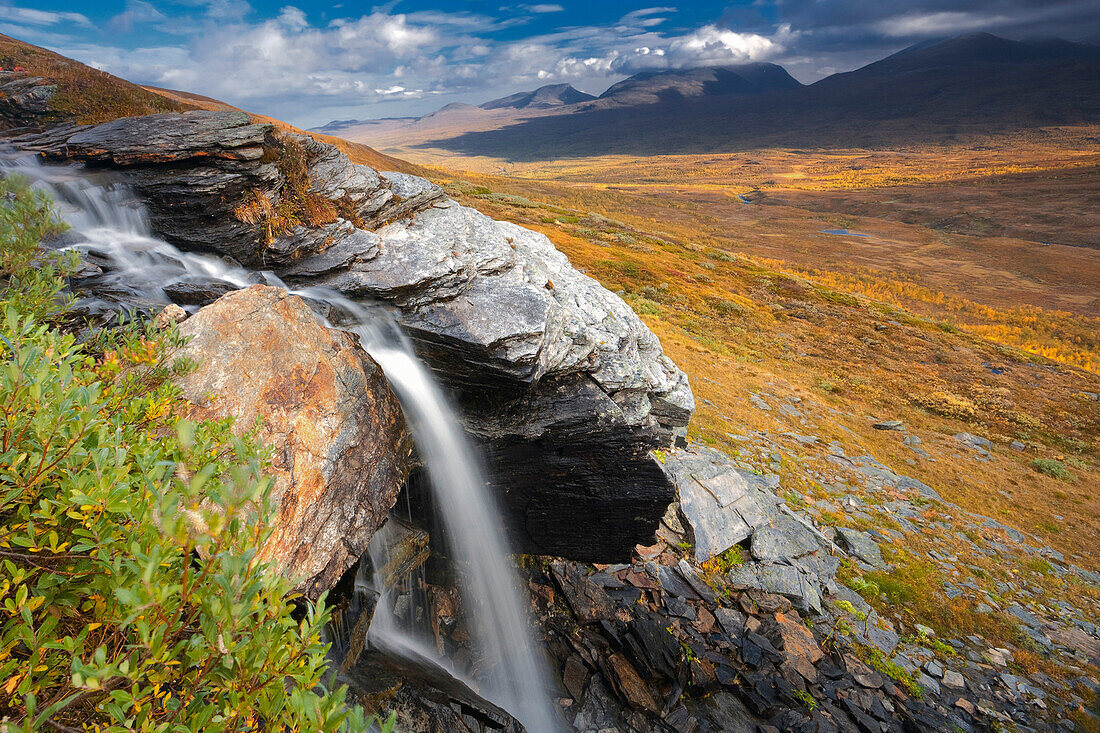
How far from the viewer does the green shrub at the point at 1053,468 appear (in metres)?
22.1

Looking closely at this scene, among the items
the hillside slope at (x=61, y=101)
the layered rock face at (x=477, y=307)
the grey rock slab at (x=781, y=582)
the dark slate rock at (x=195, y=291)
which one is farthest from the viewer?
the hillside slope at (x=61, y=101)

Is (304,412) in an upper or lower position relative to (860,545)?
upper

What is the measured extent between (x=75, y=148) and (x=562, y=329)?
12.7 meters

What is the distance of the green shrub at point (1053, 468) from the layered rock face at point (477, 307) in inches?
927

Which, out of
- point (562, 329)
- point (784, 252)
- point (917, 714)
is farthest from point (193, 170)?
point (784, 252)

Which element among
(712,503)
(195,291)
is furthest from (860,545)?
(195,291)

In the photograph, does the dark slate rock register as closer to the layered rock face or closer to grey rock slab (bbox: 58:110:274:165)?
the layered rock face

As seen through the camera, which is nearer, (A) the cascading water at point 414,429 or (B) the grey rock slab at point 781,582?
(A) the cascading water at point 414,429

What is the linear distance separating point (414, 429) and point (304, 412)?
2.91 m

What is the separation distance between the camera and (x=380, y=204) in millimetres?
12969

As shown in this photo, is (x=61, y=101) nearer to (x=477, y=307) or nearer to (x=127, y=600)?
(x=477, y=307)

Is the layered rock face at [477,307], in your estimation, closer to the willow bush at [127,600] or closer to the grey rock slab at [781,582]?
the grey rock slab at [781,582]

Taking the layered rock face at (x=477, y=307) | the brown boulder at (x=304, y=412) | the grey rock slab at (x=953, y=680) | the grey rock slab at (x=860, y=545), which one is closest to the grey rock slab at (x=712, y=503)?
the layered rock face at (x=477, y=307)

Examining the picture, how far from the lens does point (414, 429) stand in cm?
1061
